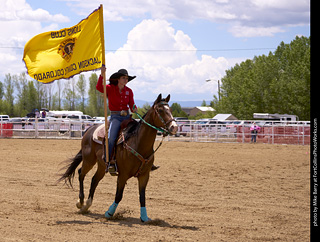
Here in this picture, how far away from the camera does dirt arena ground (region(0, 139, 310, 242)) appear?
22.0ft

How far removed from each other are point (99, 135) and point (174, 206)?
7.28ft

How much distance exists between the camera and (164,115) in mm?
7312

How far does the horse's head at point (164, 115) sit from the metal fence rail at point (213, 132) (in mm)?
20702

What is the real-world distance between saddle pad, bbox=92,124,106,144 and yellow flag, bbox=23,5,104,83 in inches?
45.1

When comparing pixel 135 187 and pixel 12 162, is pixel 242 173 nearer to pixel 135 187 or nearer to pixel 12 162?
pixel 135 187

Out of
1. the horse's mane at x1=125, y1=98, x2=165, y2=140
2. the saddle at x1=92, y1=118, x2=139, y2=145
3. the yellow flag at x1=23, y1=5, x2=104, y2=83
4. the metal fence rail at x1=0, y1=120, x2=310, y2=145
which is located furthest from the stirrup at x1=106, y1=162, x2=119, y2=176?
the metal fence rail at x1=0, y1=120, x2=310, y2=145

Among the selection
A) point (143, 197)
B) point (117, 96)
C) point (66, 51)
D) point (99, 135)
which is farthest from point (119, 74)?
point (143, 197)

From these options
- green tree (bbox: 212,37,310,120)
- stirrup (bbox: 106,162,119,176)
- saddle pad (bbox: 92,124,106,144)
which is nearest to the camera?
stirrup (bbox: 106,162,119,176)

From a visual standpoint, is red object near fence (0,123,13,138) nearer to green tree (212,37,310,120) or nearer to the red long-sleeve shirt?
the red long-sleeve shirt

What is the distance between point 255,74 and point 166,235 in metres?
54.5

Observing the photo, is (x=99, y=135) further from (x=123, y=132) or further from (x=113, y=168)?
(x=113, y=168)

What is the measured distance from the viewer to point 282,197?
1033cm

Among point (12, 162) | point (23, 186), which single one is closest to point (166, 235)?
point (23, 186)

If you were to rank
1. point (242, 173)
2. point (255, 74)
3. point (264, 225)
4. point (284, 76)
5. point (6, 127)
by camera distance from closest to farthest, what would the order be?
point (264, 225) < point (242, 173) < point (6, 127) < point (284, 76) < point (255, 74)
